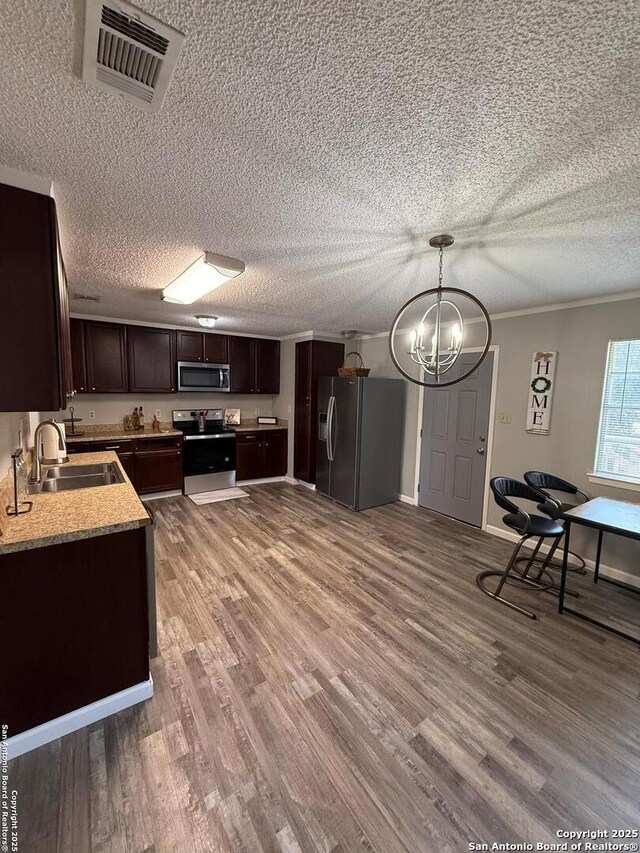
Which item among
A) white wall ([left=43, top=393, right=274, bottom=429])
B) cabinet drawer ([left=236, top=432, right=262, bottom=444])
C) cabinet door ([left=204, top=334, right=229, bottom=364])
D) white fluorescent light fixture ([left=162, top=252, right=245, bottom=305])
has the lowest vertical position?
cabinet drawer ([left=236, top=432, right=262, bottom=444])

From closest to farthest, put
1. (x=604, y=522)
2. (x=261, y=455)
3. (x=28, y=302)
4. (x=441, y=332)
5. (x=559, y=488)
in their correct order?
(x=28, y=302) < (x=604, y=522) < (x=559, y=488) < (x=441, y=332) < (x=261, y=455)

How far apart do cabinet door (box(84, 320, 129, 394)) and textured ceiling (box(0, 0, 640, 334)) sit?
2440 mm

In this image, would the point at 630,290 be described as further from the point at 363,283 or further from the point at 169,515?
the point at 169,515

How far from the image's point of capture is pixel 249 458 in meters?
5.45

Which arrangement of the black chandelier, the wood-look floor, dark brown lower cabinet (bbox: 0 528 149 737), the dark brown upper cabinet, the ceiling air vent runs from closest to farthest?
the ceiling air vent
the wood-look floor
the dark brown upper cabinet
dark brown lower cabinet (bbox: 0 528 149 737)
the black chandelier

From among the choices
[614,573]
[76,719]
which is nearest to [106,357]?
[76,719]

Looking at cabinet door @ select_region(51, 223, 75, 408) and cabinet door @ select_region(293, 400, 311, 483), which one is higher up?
cabinet door @ select_region(51, 223, 75, 408)

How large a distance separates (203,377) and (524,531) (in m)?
4.48

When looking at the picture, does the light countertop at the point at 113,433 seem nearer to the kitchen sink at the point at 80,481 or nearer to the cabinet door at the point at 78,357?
the cabinet door at the point at 78,357

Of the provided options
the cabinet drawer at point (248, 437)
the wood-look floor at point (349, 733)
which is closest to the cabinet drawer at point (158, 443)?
the cabinet drawer at point (248, 437)

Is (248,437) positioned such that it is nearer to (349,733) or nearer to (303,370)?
(303,370)

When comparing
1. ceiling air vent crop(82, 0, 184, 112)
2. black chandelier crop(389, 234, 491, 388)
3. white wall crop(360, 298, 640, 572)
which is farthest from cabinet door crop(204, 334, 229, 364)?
ceiling air vent crop(82, 0, 184, 112)

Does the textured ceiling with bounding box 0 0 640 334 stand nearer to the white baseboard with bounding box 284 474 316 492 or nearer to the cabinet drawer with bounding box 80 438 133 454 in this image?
the cabinet drawer with bounding box 80 438 133 454

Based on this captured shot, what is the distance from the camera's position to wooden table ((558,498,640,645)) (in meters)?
2.20
